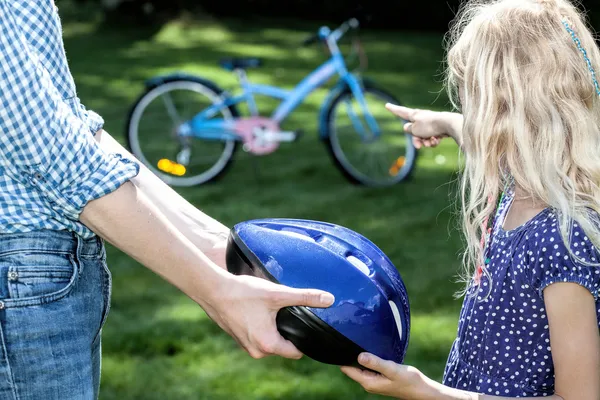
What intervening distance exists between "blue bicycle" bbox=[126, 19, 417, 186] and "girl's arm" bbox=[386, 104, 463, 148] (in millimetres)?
3877

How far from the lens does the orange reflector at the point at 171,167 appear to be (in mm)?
6641

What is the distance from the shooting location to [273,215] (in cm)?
578

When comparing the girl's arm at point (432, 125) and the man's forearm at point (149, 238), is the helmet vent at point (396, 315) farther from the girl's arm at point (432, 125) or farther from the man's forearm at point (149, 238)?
the girl's arm at point (432, 125)

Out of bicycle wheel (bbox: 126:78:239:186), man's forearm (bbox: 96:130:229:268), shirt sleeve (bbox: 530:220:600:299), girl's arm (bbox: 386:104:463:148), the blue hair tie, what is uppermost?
the blue hair tie

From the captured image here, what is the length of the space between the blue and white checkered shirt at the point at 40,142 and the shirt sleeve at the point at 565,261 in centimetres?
90

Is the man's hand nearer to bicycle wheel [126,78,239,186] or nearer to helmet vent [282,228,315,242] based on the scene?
helmet vent [282,228,315,242]

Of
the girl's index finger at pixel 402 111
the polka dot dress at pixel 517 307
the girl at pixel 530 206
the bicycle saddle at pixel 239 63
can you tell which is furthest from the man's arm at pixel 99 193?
the bicycle saddle at pixel 239 63

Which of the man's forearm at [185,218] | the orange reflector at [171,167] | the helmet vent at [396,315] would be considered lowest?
the orange reflector at [171,167]

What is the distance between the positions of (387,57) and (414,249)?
700cm

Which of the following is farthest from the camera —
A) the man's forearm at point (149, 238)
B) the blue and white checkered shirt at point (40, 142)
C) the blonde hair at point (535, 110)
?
the blonde hair at point (535, 110)

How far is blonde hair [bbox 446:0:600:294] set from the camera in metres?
1.99

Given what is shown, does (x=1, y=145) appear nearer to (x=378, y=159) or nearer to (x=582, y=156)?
(x=582, y=156)

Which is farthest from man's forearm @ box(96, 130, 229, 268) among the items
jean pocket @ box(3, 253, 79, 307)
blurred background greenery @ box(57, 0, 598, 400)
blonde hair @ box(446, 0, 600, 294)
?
blurred background greenery @ box(57, 0, 598, 400)

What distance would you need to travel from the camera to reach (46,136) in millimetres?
1666
